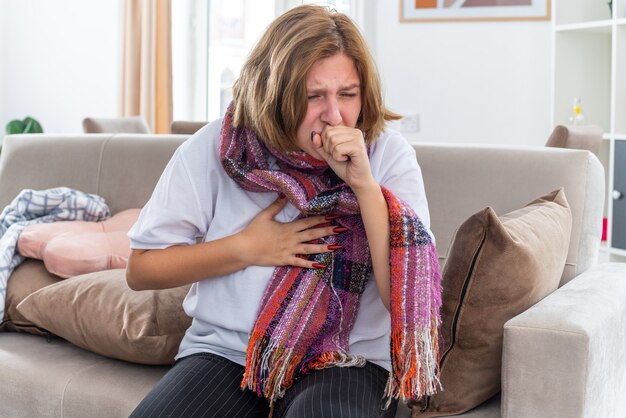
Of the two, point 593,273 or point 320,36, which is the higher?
point 320,36

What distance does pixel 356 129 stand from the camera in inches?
60.4

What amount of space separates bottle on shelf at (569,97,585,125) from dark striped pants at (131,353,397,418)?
2.30m

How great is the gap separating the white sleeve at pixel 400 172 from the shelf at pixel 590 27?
1943 mm

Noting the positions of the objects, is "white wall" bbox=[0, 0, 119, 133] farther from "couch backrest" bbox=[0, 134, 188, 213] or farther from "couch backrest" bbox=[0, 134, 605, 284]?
"couch backrest" bbox=[0, 134, 605, 284]

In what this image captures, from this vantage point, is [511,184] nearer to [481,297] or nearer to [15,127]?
[481,297]

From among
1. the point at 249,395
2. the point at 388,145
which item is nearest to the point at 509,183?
the point at 388,145

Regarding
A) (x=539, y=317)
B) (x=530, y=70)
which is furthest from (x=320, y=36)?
(x=530, y=70)

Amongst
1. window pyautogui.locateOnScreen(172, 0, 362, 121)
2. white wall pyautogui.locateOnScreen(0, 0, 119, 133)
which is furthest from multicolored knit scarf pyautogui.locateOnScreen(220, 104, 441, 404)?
white wall pyautogui.locateOnScreen(0, 0, 119, 133)

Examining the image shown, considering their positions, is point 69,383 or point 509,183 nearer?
point 69,383

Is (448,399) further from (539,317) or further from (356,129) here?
(356,129)

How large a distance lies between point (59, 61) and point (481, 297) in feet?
13.9

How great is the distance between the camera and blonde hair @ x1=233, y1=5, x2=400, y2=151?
5.02 feet

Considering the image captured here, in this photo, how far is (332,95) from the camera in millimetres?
1536

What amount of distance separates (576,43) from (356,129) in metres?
2.38
